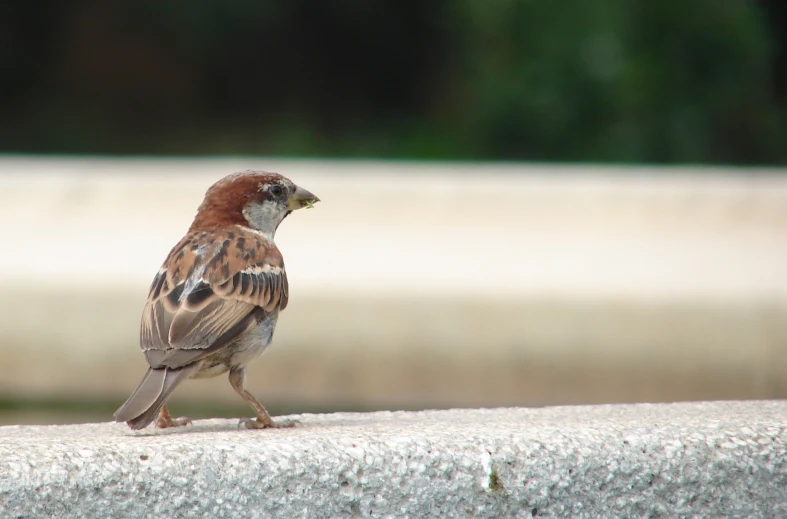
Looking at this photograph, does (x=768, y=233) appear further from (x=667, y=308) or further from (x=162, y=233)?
(x=162, y=233)

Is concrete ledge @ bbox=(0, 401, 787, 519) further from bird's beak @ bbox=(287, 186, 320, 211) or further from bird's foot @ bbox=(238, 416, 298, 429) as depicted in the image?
bird's beak @ bbox=(287, 186, 320, 211)

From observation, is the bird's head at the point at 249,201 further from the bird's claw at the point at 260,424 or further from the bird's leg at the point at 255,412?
the bird's claw at the point at 260,424

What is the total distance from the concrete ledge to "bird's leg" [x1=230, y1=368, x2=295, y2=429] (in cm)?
51

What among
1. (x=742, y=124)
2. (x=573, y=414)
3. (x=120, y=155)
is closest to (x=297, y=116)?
(x=120, y=155)

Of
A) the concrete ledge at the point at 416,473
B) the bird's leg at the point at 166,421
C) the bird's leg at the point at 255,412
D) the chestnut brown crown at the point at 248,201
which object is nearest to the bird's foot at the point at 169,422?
the bird's leg at the point at 166,421

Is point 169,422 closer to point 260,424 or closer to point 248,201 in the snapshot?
point 260,424

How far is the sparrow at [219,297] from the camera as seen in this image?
7.73 ft

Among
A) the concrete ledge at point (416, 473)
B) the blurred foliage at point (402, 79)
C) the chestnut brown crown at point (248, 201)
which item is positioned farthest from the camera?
the blurred foliage at point (402, 79)

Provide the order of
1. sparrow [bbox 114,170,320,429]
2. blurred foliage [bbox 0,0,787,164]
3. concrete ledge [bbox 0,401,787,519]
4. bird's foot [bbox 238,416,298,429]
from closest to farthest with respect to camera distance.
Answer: concrete ledge [bbox 0,401,787,519] → sparrow [bbox 114,170,320,429] → bird's foot [bbox 238,416,298,429] → blurred foliage [bbox 0,0,787,164]

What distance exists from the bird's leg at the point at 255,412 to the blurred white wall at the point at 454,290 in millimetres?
1835

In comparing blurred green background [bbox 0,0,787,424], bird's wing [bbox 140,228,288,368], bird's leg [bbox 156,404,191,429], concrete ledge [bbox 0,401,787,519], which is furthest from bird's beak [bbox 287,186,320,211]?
blurred green background [bbox 0,0,787,424]

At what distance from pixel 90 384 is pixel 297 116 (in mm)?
8959

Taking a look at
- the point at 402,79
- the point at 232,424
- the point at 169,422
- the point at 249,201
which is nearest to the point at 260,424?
the point at 232,424

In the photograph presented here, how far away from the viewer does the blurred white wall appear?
4461 millimetres
